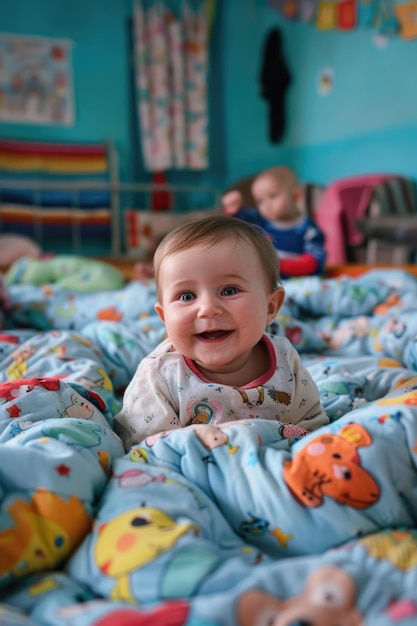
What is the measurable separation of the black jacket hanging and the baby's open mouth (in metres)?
3.61

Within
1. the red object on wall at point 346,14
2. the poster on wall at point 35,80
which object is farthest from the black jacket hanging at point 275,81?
the poster on wall at point 35,80

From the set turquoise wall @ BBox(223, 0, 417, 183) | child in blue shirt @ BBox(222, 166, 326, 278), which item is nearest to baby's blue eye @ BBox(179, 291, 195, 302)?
child in blue shirt @ BBox(222, 166, 326, 278)

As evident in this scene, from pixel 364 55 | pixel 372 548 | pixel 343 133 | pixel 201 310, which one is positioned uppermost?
pixel 364 55

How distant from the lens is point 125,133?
13.8ft

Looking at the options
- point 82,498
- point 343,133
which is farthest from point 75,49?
point 82,498

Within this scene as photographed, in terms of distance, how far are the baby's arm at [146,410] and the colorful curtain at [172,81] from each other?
133 inches

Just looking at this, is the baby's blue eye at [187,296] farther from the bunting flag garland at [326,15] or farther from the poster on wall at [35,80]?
the poster on wall at [35,80]

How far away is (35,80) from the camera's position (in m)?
3.88

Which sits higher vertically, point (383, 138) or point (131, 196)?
point (383, 138)

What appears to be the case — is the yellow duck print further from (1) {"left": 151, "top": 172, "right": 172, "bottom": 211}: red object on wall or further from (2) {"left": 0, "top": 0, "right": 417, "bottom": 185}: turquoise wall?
(1) {"left": 151, "top": 172, "right": 172, "bottom": 211}: red object on wall

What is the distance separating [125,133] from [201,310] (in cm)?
361

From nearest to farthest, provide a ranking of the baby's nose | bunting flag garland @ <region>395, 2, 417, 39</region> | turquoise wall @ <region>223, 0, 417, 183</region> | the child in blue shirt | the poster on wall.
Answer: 1. the baby's nose
2. the child in blue shirt
3. bunting flag garland @ <region>395, 2, 417, 39</region>
4. turquoise wall @ <region>223, 0, 417, 183</region>
5. the poster on wall

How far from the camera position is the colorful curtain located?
4.02 meters

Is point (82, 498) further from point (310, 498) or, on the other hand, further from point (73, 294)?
point (73, 294)
